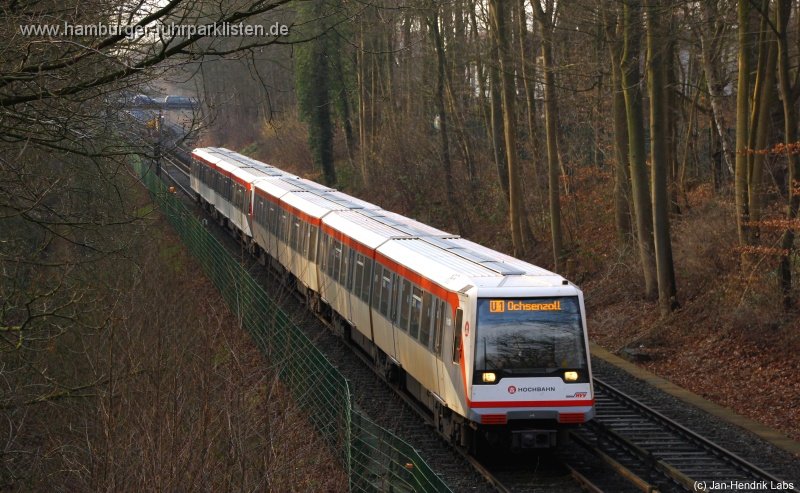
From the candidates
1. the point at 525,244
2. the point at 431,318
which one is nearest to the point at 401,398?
the point at 431,318

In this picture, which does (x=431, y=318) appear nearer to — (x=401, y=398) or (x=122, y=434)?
(x=401, y=398)

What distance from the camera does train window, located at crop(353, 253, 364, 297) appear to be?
17.8 meters

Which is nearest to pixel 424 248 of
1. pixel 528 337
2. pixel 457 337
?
pixel 457 337

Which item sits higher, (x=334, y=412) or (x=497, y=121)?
(x=497, y=121)

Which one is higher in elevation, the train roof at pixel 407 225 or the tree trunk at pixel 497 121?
the tree trunk at pixel 497 121

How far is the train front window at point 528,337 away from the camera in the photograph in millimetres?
11906

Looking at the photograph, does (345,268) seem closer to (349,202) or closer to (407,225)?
(407,225)

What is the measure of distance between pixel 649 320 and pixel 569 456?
9.77 m

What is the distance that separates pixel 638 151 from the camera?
22.2m

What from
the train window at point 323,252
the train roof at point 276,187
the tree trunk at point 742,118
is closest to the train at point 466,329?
the train window at point 323,252

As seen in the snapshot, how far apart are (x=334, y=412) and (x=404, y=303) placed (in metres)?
3.71

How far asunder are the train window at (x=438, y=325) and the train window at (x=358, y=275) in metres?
4.56

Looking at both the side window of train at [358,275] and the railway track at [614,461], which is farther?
the side window of train at [358,275]

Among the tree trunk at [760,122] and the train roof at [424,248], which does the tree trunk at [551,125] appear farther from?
the tree trunk at [760,122]
